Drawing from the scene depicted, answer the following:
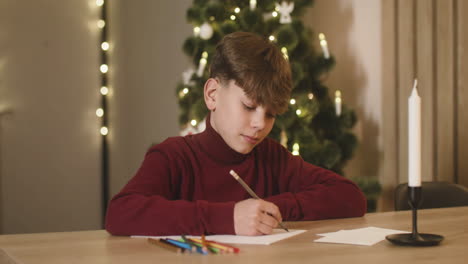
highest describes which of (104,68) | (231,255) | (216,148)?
(104,68)

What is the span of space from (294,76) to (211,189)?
56.6 inches

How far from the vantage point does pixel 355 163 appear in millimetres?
3408

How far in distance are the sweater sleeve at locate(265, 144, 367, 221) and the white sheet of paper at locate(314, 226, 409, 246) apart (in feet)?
0.61

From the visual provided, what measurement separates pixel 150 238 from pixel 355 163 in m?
2.45

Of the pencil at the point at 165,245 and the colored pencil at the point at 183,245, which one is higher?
the colored pencil at the point at 183,245

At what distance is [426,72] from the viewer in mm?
3236

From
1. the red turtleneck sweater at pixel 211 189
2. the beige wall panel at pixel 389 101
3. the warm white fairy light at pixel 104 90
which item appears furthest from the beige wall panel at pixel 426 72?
the warm white fairy light at pixel 104 90

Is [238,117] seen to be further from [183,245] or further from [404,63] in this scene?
[404,63]

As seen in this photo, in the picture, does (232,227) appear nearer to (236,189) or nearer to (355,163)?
(236,189)

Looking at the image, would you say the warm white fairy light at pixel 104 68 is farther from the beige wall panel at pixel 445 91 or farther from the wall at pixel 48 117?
the beige wall panel at pixel 445 91

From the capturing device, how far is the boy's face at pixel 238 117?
1396mm

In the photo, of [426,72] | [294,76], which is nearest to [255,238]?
[294,76]

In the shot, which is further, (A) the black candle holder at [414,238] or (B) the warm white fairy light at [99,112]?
(B) the warm white fairy light at [99,112]

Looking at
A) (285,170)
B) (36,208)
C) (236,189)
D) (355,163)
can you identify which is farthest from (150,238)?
(36,208)
